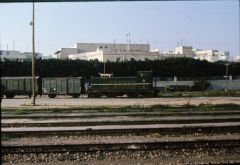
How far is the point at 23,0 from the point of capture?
5109 millimetres

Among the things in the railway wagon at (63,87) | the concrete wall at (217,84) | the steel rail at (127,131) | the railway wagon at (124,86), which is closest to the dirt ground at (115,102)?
the railway wagon at (124,86)

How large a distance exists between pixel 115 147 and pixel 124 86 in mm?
24868

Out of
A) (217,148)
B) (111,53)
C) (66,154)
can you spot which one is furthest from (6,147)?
(111,53)

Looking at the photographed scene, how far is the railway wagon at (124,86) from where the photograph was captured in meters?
33.6

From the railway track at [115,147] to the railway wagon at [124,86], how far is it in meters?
24.3

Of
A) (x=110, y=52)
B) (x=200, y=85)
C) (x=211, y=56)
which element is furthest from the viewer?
(x=211, y=56)

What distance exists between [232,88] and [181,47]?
60.6m

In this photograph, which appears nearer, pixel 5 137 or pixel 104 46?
pixel 5 137

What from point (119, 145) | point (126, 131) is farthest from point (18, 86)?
point (119, 145)

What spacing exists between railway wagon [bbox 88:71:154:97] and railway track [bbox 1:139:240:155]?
79.8ft

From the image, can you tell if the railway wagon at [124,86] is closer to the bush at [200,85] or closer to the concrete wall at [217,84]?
the concrete wall at [217,84]

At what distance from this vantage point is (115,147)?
29.4 ft

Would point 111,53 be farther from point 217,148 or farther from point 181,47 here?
point 217,148

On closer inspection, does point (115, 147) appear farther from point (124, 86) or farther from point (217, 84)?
point (217, 84)
